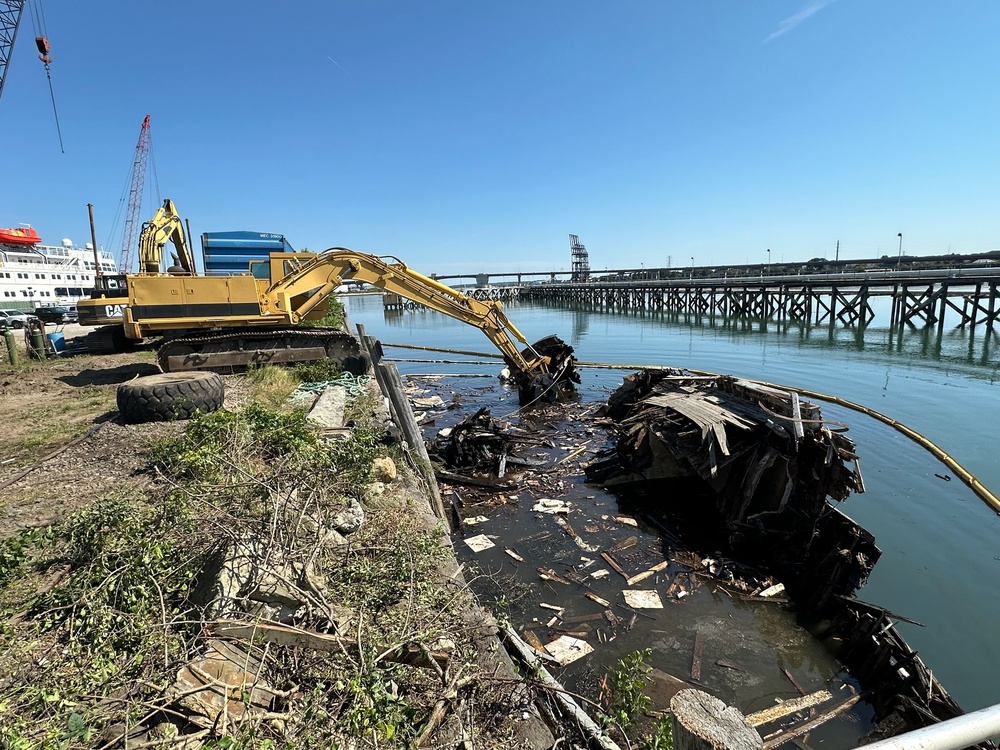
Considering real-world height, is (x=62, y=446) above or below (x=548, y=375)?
above

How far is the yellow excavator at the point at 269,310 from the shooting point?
1104cm

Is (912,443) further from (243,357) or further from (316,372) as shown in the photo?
(243,357)

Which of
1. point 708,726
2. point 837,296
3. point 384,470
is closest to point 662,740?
point 708,726

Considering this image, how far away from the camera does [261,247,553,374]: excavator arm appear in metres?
12.5

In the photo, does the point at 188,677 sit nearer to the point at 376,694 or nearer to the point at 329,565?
the point at 376,694

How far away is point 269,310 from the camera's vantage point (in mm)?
12078

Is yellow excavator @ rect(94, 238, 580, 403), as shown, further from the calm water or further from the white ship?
the white ship

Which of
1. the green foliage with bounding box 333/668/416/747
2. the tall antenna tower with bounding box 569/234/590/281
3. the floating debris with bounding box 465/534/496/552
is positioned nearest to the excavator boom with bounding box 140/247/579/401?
the floating debris with bounding box 465/534/496/552

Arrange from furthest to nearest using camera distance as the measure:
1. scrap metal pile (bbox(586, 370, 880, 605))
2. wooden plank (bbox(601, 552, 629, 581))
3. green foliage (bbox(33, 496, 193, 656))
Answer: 1. wooden plank (bbox(601, 552, 629, 581))
2. scrap metal pile (bbox(586, 370, 880, 605))
3. green foliage (bbox(33, 496, 193, 656))

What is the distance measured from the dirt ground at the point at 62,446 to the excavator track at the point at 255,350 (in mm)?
1513

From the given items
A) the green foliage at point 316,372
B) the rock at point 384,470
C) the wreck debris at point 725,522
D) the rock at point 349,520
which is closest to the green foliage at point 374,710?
the rock at point 349,520

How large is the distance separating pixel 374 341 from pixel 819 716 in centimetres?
1446

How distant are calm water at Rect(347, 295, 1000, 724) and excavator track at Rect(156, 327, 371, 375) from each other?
21.1ft

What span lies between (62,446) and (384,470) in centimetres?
446
